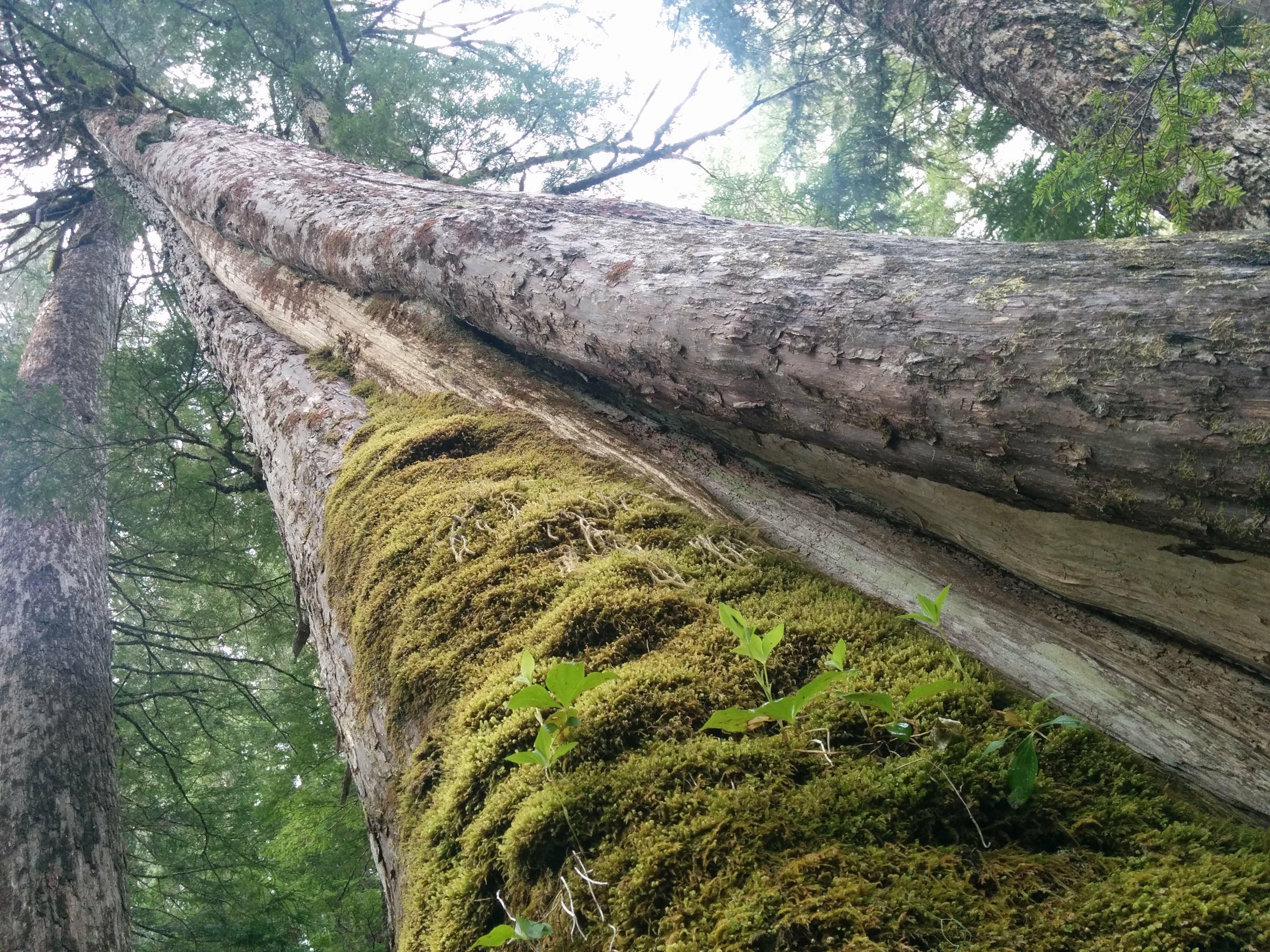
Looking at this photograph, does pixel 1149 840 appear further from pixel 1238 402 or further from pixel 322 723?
pixel 322 723

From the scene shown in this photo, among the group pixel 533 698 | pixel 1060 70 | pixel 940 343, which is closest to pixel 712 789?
pixel 533 698

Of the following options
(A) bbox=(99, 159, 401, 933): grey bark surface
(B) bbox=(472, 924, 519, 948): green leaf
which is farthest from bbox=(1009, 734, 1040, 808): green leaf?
(A) bbox=(99, 159, 401, 933): grey bark surface

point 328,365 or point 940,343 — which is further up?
point 328,365

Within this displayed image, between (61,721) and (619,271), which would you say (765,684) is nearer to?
(619,271)

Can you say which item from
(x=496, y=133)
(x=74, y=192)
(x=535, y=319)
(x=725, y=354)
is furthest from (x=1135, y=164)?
(x=74, y=192)

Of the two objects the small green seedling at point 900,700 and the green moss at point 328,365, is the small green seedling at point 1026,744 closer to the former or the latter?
the small green seedling at point 900,700

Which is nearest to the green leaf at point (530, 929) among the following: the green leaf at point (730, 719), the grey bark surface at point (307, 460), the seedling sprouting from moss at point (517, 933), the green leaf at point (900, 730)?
the seedling sprouting from moss at point (517, 933)

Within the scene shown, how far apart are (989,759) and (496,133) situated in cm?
672

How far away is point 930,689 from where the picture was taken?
1.12m

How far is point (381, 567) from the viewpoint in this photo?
1.89m

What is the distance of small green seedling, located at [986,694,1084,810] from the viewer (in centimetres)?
99

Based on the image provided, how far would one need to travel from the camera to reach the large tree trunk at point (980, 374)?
110 cm

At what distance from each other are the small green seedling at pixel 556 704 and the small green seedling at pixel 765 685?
0.61 ft

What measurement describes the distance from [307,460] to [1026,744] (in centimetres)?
240
